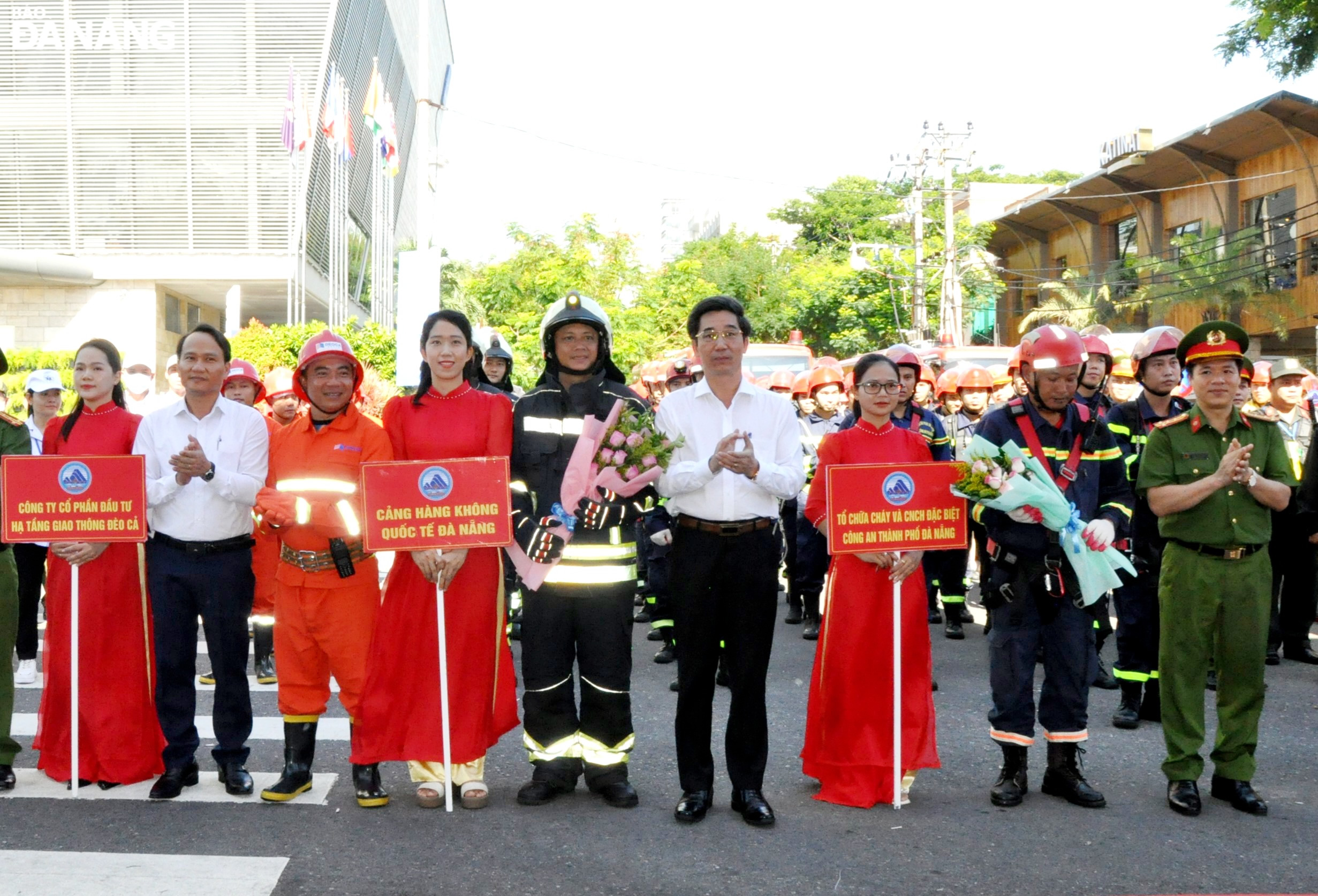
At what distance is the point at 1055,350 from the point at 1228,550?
125 cm

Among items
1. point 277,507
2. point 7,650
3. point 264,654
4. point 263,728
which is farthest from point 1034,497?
point 264,654

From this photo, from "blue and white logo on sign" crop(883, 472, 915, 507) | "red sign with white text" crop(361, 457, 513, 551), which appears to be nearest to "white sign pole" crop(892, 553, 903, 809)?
"blue and white logo on sign" crop(883, 472, 915, 507)

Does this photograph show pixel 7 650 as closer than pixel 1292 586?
Yes

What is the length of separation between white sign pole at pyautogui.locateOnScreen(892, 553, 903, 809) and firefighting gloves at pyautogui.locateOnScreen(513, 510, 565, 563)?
158cm

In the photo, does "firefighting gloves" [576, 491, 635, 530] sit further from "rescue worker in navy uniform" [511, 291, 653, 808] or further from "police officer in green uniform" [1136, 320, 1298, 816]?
"police officer in green uniform" [1136, 320, 1298, 816]

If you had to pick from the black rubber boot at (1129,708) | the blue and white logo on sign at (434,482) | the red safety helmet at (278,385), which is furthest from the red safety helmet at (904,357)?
the red safety helmet at (278,385)

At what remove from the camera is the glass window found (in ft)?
102

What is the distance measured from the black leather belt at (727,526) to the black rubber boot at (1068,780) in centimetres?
179

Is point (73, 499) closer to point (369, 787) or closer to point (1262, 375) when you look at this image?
point (369, 787)

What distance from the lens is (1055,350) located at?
19.9 feet

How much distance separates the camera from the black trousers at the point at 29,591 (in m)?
8.77

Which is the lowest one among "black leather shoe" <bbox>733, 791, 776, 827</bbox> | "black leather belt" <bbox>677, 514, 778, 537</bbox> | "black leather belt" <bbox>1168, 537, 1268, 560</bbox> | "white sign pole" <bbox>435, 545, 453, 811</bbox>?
"black leather shoe" <bbox>733, 791, 776, 827</bbox>

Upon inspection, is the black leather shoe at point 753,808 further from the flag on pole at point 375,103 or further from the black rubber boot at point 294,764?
the flag on pole at point 375,103

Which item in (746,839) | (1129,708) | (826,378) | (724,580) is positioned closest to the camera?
(746,839)
